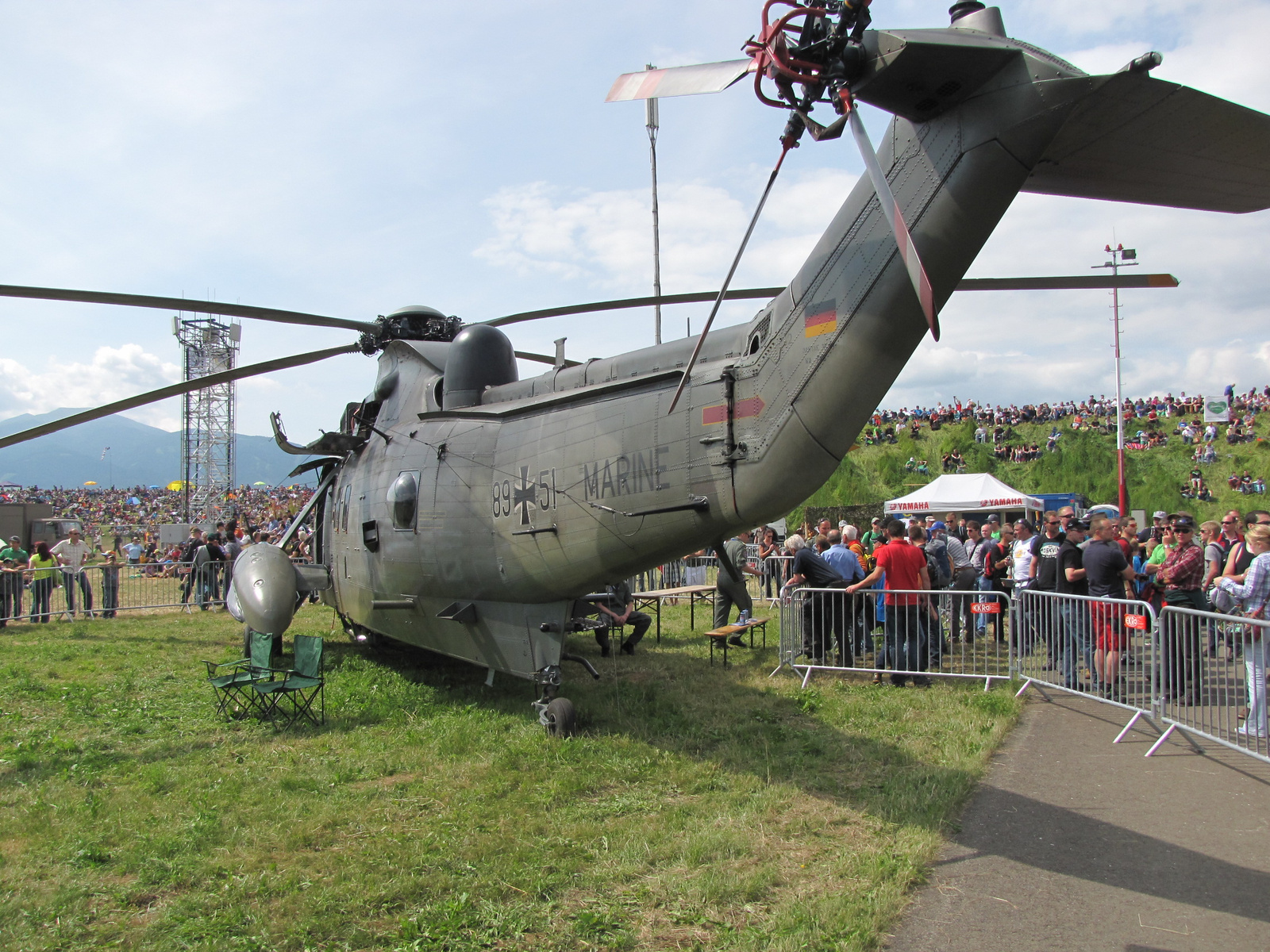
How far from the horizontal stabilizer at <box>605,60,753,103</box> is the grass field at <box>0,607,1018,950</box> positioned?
14.5ft

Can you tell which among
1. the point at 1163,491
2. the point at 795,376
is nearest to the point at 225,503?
the point at 1163,491

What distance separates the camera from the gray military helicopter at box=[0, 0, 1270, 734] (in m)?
4.34

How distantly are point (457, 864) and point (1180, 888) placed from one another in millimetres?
4067

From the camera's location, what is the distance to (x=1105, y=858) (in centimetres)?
485

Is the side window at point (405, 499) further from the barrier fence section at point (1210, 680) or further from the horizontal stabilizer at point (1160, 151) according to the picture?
the barrier fence section at point (1210, 680)

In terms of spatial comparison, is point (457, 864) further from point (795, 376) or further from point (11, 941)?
point (795, 376)

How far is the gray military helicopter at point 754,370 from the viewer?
14.3 ft

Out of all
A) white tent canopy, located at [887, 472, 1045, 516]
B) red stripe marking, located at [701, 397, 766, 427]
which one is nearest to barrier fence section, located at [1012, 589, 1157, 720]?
red stripe marking, located at [701, 397, 766, 427]

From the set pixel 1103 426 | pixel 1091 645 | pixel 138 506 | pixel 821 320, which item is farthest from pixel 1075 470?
pixel 138 506

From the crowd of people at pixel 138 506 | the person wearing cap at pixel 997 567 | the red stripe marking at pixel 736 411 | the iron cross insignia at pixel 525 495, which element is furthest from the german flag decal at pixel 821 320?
the crowd of people at pixel 138 506

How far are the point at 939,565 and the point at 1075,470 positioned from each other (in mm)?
27141

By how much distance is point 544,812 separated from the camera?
5547 mm

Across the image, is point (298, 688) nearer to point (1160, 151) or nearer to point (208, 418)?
point (1160, 151)

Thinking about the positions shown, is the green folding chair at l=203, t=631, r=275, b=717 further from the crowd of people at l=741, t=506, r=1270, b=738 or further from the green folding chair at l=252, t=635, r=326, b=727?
the crowd of people at l=741, t=506, r=1270, b=738
